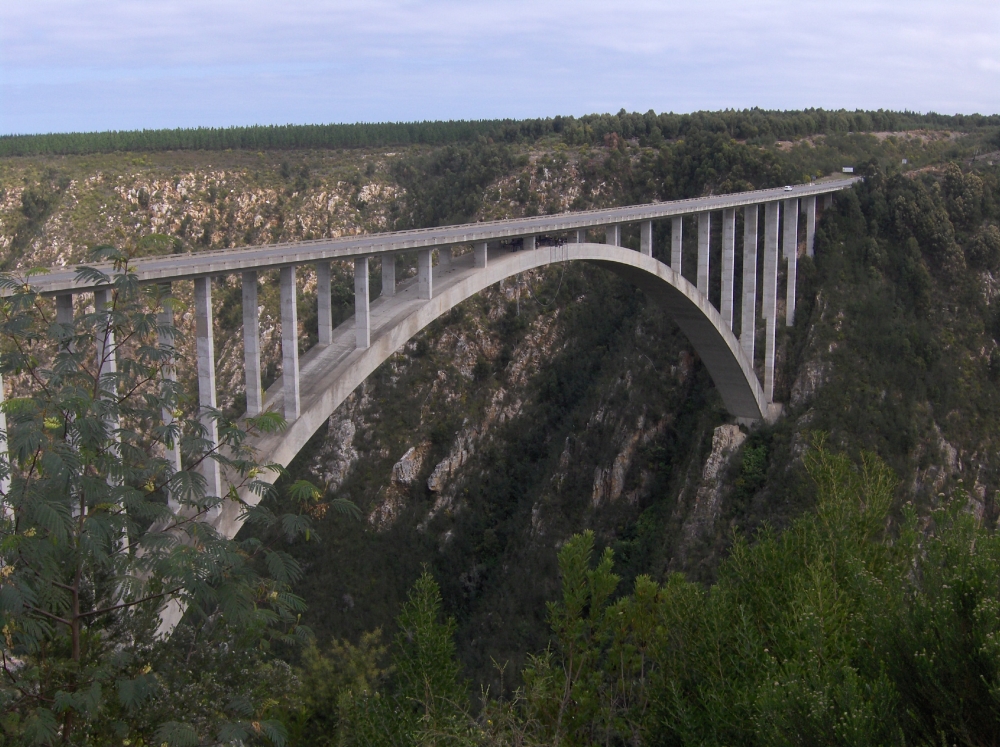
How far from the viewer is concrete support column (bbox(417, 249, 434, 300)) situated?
20.0 meters

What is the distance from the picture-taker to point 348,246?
1811 cm

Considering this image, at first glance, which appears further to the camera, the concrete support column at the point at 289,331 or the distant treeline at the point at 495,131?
the distant treeline at the point at 495,131

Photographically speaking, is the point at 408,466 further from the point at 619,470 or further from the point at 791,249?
the point at 791,249

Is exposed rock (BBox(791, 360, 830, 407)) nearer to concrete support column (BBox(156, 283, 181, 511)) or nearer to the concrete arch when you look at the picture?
the concrete arch

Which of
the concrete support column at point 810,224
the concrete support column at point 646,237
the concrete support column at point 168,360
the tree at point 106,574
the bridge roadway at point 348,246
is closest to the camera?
the tree at point 106,574

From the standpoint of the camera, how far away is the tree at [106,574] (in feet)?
26.3

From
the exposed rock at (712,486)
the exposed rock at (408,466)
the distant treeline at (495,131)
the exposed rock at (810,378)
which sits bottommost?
the exposed rock at (408,466)

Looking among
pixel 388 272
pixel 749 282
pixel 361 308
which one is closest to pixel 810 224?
pixel 749 282

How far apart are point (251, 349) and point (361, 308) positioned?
9.92ft

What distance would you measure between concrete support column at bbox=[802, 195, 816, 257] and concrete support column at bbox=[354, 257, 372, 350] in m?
24.6

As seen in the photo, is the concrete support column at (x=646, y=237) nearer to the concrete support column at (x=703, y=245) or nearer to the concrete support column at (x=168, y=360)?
the concrete support column at (x=703, y=245)

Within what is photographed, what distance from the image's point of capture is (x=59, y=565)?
8742 millimetres

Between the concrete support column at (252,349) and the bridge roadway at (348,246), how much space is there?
1.70 feet

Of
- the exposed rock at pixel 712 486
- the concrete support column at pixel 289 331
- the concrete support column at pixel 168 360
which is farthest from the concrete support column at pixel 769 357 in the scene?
the concrete support column at pixel 168 360
